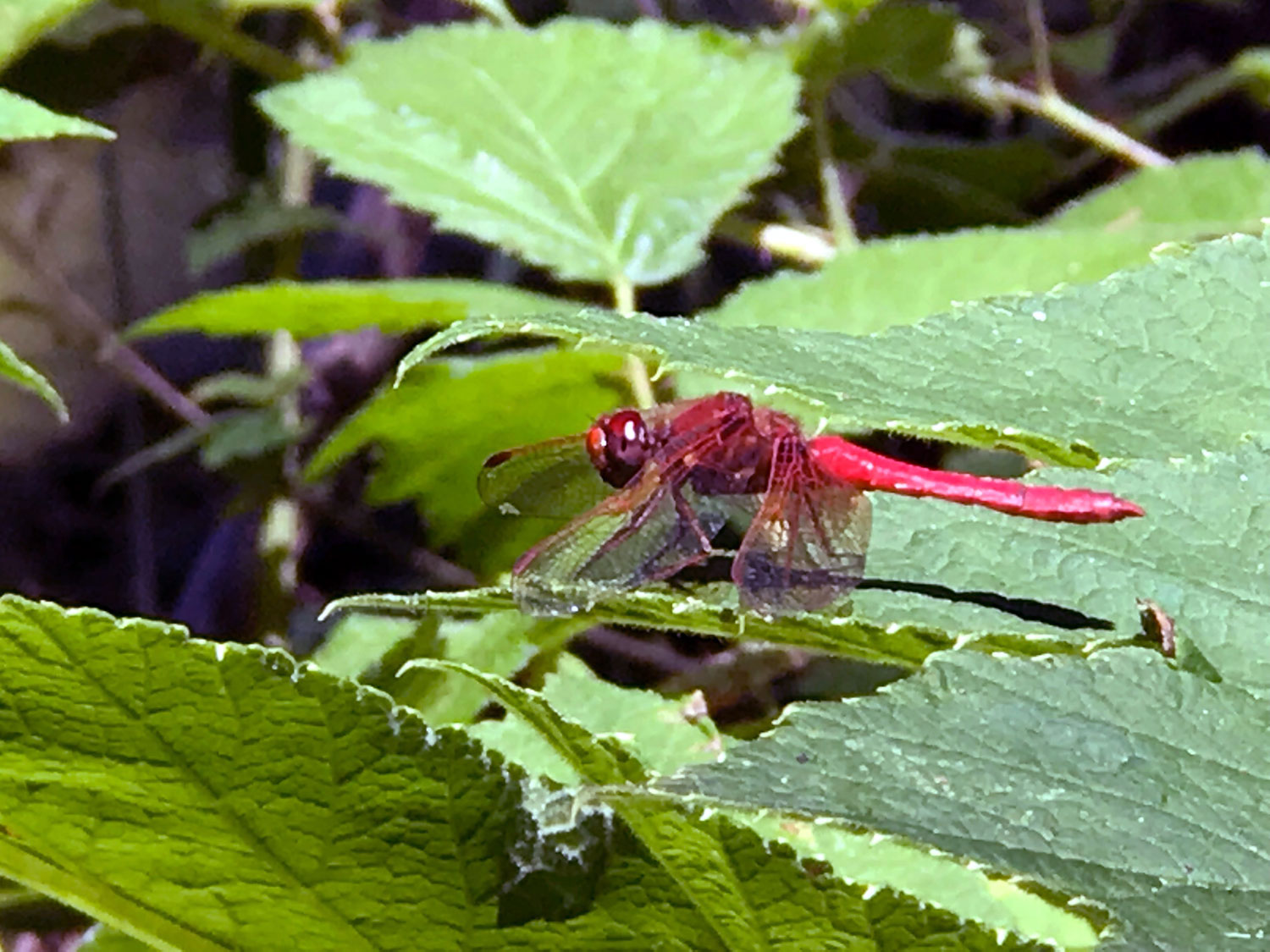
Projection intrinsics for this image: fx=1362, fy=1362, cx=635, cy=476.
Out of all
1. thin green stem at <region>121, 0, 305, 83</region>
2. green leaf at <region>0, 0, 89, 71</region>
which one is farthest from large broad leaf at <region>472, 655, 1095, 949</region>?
thin green stem at <region>121, 0, 305, 83</region>

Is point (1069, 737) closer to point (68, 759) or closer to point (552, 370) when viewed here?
point (68, 759)

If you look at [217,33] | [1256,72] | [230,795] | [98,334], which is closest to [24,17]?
[217,33]

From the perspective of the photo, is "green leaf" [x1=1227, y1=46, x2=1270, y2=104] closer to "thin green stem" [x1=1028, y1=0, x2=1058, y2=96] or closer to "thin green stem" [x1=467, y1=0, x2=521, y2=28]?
"thin green stem" [x1=1028, y1=0, x2=1058, y2=96]

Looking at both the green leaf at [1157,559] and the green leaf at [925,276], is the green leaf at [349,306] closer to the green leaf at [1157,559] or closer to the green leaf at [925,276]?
the green leaf at [925,276]

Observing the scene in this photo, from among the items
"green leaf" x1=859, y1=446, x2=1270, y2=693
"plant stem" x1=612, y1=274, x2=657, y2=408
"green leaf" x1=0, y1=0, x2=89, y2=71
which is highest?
"green leaf" x1=0, y1=0, x2=89, y2=71

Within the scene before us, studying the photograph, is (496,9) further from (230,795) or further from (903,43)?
(230,795)

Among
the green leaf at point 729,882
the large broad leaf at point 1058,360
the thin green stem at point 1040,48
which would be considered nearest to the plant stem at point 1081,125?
the thin green stem at point 1040,48

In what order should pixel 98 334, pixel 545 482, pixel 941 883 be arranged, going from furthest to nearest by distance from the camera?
pixel 98 334 < pixel 545 482 < pixel 941 883
